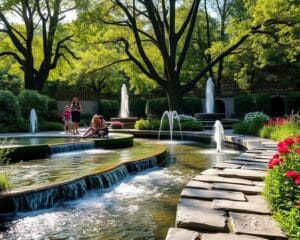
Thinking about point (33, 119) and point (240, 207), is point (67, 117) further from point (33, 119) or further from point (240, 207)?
point (240, 207)

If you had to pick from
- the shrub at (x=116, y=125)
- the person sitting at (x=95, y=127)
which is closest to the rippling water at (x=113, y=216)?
the person sitting at (x=95, y=127)

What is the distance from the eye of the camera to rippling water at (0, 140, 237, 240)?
506 centimetres

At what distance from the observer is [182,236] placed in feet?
12.1

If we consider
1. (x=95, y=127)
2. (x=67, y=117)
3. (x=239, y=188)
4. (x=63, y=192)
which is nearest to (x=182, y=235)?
(x=239, y=188)

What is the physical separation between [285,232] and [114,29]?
942 inches

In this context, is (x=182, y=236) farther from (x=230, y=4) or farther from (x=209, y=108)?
(x=230, y=4)

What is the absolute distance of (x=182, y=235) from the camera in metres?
3.72

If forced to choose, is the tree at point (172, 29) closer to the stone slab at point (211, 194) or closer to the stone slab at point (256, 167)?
the stone slab at point (256, 167)

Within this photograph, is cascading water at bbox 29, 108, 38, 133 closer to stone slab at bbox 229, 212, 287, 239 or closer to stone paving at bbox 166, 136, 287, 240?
stone paving at bbox 166, 136, 287, 240

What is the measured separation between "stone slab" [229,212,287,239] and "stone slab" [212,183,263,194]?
3.53 feet

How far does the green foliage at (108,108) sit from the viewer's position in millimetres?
33938

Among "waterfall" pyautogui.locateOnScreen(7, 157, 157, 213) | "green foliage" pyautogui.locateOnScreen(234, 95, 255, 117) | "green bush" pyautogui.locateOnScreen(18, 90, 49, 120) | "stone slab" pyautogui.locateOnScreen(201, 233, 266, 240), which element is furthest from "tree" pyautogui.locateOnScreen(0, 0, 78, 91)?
"stone slab" pyautogui.locateOnScreen(201, 233, 266, 240)

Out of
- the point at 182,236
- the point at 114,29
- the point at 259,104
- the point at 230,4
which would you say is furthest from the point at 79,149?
the point at 230,4

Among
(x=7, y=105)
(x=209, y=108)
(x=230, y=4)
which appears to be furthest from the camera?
(x=230, y=4)
